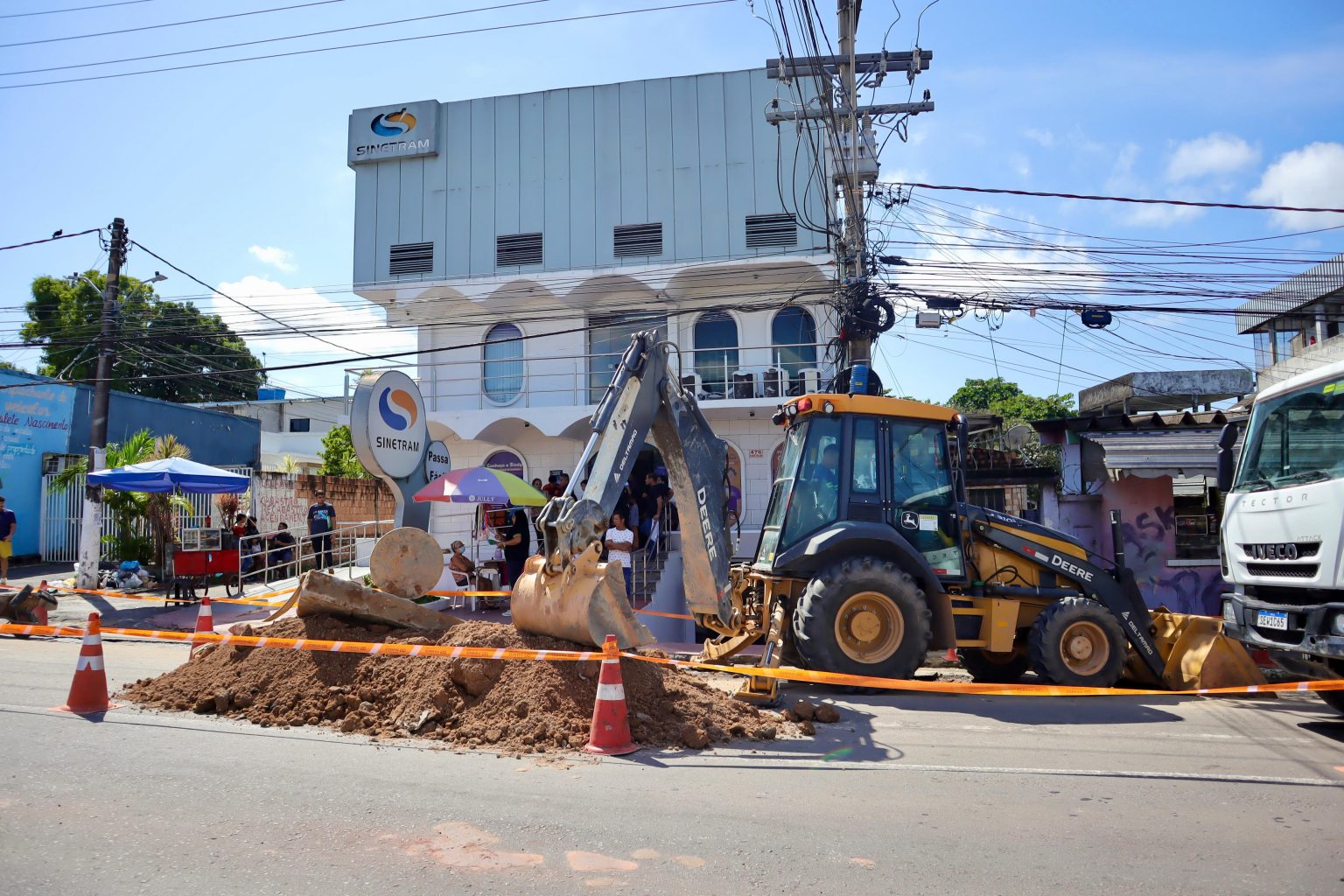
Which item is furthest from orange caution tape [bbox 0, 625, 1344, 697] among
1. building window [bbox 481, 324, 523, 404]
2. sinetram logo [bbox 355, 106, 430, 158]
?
sinetram logo [bbox 355, 106, 430, 158]

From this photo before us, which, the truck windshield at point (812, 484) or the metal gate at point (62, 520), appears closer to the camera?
the truck windshield at point (812, 484)

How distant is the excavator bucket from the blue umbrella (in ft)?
51.4

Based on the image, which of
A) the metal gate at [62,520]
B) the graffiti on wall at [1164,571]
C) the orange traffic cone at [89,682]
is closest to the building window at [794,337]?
the graffiti on wall at [1164,571]

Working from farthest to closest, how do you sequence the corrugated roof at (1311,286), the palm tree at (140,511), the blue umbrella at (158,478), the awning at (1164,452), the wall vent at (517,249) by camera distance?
the corrugated roof at (1311,286), the wall vent at (517,249), the palm tree at (140,511), the blue umbrella at (158,478), the awning at (1164,452)

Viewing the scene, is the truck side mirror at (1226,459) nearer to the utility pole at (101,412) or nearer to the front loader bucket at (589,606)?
the front loader bucket at (589,606)

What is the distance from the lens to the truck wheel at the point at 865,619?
8625 millimetres

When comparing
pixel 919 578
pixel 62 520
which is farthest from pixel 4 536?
pixel 919 578

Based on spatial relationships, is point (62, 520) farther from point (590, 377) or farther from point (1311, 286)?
point (1311, 286)

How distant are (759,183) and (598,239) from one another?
375 cm

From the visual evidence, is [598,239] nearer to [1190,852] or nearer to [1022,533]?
[1022,533]

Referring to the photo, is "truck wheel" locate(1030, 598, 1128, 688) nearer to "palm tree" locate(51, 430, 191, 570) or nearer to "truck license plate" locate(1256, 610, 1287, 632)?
"truck license plate" locate(1256, 610, 1287, 632)

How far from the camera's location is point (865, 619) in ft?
28.9

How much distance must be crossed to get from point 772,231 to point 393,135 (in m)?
9.42

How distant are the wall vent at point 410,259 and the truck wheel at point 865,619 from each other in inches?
604
